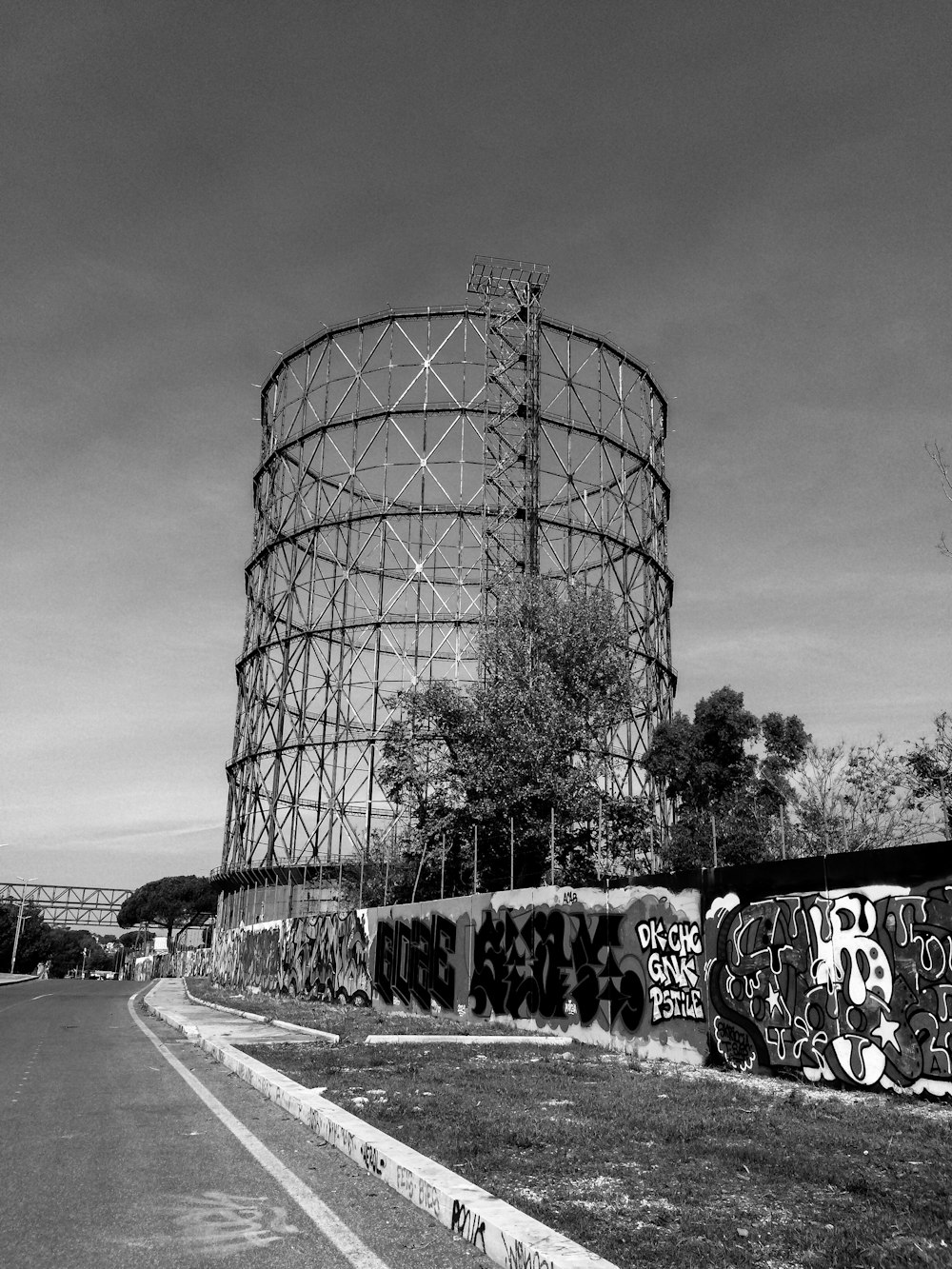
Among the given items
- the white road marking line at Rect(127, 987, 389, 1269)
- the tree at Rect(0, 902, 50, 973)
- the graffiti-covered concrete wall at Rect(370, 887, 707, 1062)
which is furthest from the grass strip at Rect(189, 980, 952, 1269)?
the tree at Rect(0, 902, 50, 973)

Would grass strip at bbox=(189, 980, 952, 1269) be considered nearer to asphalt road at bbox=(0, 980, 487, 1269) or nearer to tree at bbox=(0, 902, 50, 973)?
asphalt road at bbox=(0, 980, 487, 1269)

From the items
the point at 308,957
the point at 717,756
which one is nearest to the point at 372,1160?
the point at 308,957

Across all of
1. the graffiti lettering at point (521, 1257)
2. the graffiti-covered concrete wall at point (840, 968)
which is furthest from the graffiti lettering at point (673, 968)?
the graffiti lettering at point (521, 1257)

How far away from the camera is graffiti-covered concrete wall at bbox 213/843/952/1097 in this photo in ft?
26.2

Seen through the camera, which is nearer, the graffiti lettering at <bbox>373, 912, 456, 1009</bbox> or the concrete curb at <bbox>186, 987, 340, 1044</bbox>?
the concrete curb at <bbox>186, 987, 340, 1044</bbox>

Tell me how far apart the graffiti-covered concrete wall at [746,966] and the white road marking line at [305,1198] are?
4.67m

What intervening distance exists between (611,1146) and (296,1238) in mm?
2183

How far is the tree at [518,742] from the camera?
25.6 m

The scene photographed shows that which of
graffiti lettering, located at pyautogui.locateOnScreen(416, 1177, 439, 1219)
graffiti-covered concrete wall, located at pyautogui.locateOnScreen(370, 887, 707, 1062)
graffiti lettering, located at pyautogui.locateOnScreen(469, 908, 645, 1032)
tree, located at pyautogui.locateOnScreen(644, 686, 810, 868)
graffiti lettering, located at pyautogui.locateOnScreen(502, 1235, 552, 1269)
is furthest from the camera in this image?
tree, located at pyautogui.locateOnScreen(644, 686, 810, 868)

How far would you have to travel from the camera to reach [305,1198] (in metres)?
4.91

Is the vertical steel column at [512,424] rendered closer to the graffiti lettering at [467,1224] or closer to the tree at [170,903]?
the graffiti lettering at [467,1224]

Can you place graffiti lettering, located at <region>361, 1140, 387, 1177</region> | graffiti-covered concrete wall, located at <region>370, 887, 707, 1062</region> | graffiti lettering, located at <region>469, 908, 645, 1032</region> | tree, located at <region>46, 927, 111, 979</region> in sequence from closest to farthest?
1. graffiti lettering, located at <region>361, 1140, 387, 1177</region>
2. graffiti-covered concrete wall, located at <region>370, 887, 707, 1062</region>
3. graffiti lettering, located at <region>469, 908, 645, 1032</region>
4. tree, located at <region>46, 927, 111, 979</region>

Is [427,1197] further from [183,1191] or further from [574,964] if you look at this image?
[574,964]

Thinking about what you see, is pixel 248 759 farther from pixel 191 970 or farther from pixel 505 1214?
pixel 505 1214
